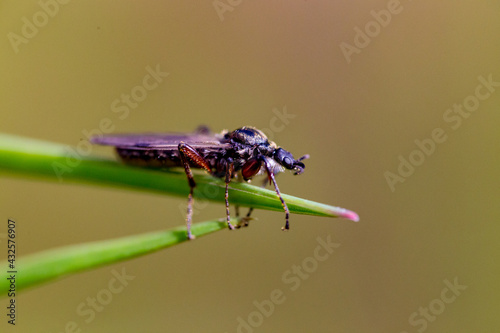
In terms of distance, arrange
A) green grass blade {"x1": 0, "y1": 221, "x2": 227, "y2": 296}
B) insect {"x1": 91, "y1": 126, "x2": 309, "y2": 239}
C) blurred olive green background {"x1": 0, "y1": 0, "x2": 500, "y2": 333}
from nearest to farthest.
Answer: green grass blade {"x1": 0, "y1": 221, "x2": 227, "y2": 296}
insect {"x1": 91, "y1": 126, "x2": 309, "y2": 239}
blurred olive green background {"x1": 0, "y1": 0, "x2": 500, "y2": 333}

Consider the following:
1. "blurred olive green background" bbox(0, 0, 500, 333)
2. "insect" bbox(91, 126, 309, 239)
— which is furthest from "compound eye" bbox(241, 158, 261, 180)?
"blurred olive green background" bbox(0, 0, 500, 333)

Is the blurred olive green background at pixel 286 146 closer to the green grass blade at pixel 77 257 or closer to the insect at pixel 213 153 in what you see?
the insect at pixel 213 153

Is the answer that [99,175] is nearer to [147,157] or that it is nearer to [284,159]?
[147,157]

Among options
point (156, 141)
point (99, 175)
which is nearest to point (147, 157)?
point (156, 141)

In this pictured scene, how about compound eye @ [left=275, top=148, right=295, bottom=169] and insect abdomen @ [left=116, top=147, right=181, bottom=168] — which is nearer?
insect abdomen @ [left=116, top=147, right=181, bottom=168]

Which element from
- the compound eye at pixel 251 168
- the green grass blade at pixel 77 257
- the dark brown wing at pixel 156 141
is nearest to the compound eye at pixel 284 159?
the compound eye at pixel 251 168

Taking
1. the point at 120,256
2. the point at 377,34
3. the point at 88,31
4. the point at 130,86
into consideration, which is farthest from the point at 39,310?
the point at 377,34

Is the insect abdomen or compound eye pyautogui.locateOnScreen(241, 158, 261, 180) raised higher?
the insect abdomen

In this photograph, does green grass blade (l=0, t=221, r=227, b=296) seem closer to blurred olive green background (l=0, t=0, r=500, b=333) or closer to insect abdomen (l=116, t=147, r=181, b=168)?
insect abdomen (l=116, t=147, r=181, b=168)
